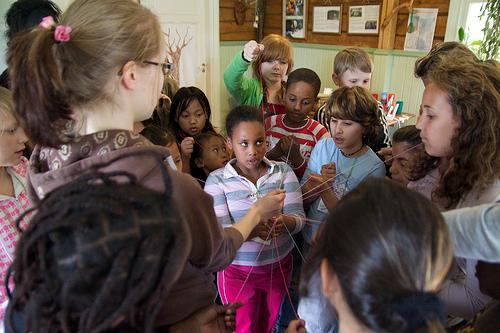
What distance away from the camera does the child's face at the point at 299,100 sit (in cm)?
179

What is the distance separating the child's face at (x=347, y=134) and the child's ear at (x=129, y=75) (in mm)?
966

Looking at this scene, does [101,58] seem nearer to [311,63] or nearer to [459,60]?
[459,60]

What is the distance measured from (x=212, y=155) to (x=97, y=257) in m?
1.27

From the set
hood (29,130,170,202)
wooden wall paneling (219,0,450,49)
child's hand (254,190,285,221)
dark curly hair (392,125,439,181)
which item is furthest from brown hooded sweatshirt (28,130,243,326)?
wooden wall paneling (219,0,450,49)

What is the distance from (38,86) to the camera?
0.61 metres

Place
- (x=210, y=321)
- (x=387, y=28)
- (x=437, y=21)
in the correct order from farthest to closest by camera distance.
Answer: (x=387, y=28)
(x=437, y=21)
(x=210, y=321)

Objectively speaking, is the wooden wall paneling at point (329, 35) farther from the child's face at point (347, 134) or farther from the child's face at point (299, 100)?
the child's face at point (347, 134)

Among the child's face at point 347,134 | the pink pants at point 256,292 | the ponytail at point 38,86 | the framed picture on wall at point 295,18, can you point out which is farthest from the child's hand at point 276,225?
the framed picture on wall at point 295,18

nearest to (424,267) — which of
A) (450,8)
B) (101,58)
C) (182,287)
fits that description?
(182,287)

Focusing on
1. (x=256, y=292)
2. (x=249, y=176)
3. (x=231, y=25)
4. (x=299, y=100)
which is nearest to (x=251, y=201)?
(x=249, y=176)

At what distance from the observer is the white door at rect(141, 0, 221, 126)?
10.8 feet

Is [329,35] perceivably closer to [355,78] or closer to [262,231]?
[355,78]

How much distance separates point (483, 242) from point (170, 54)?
310 cm

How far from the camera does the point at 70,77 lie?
0.66 m
